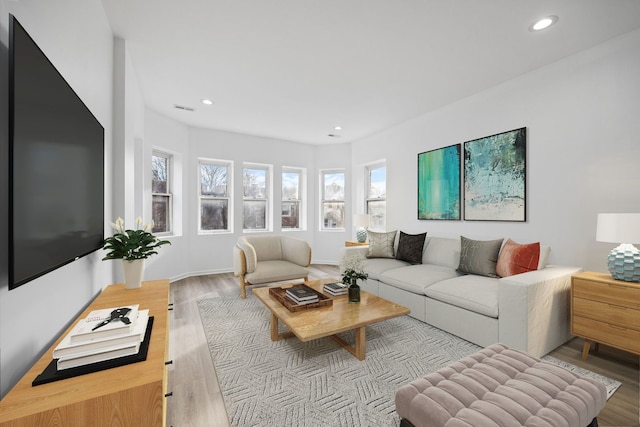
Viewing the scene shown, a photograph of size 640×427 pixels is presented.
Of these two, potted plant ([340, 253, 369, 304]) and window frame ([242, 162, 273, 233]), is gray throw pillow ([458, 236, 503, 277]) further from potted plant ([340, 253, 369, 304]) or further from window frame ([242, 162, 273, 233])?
window frame ([242, 162, 273, 233])

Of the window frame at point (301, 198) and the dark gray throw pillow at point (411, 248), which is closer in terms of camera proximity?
the dark gray throw pillow at point (411, 248)

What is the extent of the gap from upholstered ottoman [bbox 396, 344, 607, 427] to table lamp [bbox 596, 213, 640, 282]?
1305 millimetres

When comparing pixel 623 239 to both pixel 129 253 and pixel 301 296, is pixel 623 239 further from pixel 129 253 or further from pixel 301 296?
pixel 129 253

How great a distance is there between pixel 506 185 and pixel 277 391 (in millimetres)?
3211

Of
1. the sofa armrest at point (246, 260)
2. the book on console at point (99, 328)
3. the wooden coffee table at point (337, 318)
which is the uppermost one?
the book on console at point (99, 328)

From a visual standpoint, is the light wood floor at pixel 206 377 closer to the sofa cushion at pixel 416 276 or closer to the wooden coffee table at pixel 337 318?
the wooden coffee table at pixel 337 318

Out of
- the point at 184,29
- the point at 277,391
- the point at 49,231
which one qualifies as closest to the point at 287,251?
the point at 277,391

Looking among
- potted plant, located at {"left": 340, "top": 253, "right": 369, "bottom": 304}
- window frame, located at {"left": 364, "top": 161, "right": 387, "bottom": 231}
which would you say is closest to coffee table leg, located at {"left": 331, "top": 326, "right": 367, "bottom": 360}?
potted plant, located at {"left": 340, "top": 253, "right": 369, "bottom": 304}

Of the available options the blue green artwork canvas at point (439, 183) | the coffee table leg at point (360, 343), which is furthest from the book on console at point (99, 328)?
the blue green artwork canvas at point (439, 183)

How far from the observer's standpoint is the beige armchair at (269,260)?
3.63 m

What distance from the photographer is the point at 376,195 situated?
5562 mm

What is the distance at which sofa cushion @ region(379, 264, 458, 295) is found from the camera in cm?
289

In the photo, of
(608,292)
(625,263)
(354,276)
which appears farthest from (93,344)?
(625,263)

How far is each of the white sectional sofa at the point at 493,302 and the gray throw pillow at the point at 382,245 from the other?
0.64m
